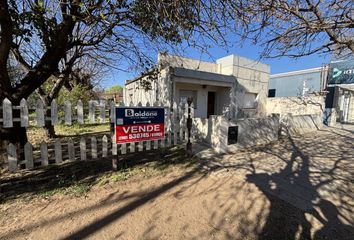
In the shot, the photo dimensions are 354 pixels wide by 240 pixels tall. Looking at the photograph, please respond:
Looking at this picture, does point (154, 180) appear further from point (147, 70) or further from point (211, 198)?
point (147, 70)

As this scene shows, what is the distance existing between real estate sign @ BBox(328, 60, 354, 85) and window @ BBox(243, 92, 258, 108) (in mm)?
6830

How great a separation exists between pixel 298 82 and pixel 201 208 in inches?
780

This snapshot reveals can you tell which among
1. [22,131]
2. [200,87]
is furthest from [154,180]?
[200,87]

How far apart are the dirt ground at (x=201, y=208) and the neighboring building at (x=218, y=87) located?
19.5ft

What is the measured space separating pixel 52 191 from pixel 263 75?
14688mm

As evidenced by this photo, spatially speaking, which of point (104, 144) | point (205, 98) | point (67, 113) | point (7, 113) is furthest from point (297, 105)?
point (7, 113)

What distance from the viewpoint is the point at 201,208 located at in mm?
2801

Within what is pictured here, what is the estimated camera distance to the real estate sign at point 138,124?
3.91 m

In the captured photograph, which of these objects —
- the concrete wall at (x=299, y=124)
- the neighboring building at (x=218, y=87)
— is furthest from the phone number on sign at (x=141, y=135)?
the concrete wall at (x=299, y=124)

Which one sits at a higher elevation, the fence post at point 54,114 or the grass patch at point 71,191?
the fence post at point 54,114

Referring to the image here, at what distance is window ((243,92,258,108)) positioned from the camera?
13242 millimetres

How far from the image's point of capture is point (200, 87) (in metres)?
11.5

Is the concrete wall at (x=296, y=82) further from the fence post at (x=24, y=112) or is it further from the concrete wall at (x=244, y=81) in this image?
the fence post at (x=24, y=112)

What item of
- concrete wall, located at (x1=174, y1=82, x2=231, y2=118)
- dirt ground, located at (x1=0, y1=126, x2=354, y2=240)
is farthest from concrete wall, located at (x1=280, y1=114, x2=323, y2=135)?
dirt ground, located at (x1=0, y1=126, x2=354, y2=240)
